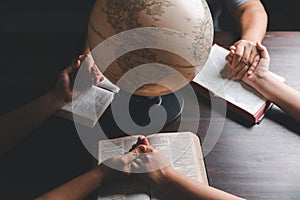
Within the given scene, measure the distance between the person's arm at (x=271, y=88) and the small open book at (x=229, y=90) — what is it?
0.07 ft

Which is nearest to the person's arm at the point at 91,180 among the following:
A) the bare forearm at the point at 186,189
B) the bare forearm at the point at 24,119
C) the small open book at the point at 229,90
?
the bare forearm at the point at 186,189

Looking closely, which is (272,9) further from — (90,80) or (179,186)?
(179,186)

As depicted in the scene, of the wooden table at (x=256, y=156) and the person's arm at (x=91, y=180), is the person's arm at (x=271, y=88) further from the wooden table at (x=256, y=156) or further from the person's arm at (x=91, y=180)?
the person's arm at (x=91, y=180)

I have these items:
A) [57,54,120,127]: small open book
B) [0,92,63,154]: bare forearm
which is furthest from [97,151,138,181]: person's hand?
[0,92,63,154]: bare forearm

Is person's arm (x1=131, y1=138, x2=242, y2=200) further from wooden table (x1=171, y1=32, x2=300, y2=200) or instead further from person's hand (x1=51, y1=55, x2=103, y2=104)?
person's hand (x1=51, y1=55, x2=103, y2=104)

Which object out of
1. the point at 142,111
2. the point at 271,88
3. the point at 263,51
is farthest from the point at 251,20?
the point at 142,111

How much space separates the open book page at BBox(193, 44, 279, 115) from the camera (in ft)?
4.10

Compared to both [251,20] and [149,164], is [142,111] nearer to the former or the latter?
[149,164]

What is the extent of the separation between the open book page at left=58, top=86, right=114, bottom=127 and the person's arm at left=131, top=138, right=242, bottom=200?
0.17 meters

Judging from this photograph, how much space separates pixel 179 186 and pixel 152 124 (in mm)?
222

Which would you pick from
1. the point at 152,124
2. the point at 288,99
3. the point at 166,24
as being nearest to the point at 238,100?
the point at 288,99

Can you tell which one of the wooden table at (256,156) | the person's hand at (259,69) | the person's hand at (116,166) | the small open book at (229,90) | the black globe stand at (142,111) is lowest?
the wooden table at (256,156)

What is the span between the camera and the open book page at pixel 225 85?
1251mm

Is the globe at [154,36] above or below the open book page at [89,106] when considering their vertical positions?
above
